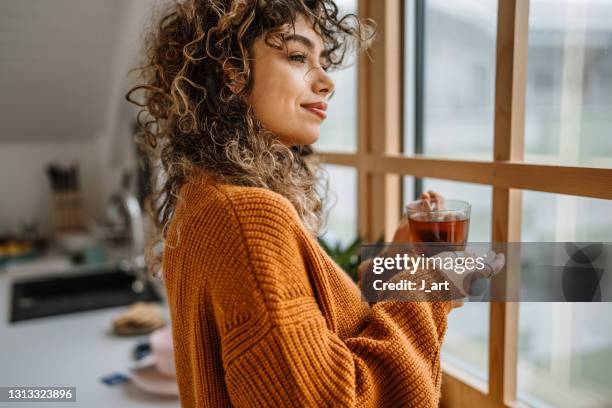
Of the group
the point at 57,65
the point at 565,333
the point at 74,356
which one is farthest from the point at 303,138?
the point at 57,65

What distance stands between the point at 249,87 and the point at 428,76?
0.64m

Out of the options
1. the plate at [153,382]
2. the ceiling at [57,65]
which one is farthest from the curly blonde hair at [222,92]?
the ceiling at [57,65]

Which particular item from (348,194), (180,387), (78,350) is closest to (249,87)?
(180,387)

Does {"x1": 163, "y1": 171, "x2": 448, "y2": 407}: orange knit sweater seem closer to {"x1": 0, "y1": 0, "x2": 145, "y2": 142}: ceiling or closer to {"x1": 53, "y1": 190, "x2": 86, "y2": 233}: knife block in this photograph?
{"x1": 0, "y1": 0, "x2": 145, "y2": 142}: ceiling

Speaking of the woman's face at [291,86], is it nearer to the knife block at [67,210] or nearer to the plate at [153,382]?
the plate at [153,382]

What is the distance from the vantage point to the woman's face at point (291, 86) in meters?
0.88

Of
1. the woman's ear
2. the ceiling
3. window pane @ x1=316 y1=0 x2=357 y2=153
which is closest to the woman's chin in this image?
the woman's ear

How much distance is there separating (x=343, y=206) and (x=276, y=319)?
1.10 metres

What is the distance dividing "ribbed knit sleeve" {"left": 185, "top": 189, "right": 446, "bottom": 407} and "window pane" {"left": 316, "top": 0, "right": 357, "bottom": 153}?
878 millimetres

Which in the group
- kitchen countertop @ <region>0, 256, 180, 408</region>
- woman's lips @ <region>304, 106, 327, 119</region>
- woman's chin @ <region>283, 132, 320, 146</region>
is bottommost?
kitchen countertop @ <region>0, 256, 180, 408</region>

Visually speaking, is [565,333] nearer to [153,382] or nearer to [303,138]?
[303,138]

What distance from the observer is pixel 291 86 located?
0.88 m

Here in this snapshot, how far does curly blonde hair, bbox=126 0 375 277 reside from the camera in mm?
873

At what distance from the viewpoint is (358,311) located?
901 millimetres
